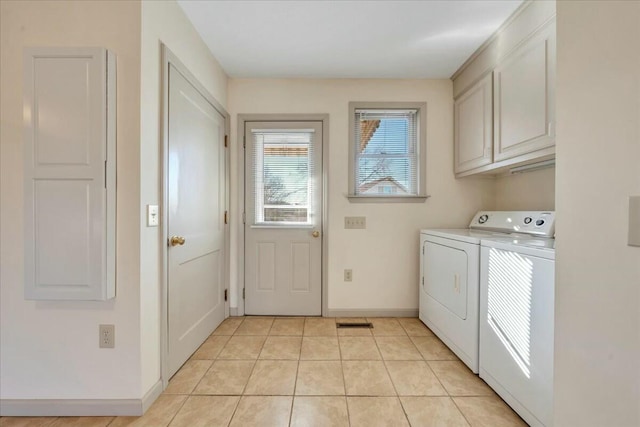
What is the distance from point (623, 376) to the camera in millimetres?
637

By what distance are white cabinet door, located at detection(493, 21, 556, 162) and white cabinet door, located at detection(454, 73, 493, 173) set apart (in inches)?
3.4

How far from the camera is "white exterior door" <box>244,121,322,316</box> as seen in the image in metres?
2.89

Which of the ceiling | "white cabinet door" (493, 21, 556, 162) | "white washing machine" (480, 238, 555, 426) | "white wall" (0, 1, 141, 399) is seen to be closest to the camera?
"white washing machine" (480, 238, 555, 426)

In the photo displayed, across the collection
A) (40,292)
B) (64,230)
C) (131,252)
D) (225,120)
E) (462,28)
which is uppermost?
(462,28)

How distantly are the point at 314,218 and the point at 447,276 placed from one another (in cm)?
134

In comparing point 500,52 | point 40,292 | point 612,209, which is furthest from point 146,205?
point 500,52

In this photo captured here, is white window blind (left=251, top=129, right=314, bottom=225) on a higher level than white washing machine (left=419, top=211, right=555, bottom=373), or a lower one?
higher

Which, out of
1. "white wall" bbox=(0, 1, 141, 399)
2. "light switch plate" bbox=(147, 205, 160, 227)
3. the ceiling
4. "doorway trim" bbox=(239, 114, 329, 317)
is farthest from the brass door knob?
the ceiling

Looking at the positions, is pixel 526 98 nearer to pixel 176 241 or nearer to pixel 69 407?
pixel 176 241

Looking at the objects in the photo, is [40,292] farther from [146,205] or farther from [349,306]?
[349,306]

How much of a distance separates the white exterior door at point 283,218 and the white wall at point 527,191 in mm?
1775

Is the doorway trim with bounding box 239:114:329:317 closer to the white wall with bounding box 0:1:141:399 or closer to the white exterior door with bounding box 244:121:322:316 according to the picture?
the white exterior door with bounding box 244:121:322:316

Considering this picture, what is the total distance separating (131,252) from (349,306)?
206cm

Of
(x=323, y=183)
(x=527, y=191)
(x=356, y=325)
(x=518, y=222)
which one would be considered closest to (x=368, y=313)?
(x=356, y=325)
